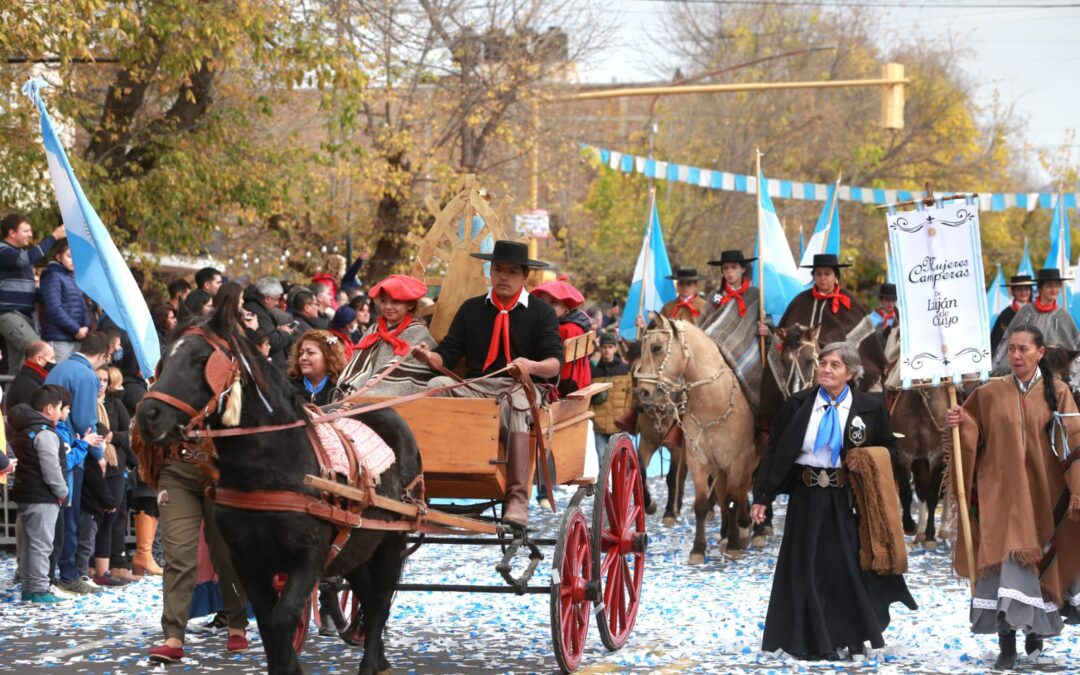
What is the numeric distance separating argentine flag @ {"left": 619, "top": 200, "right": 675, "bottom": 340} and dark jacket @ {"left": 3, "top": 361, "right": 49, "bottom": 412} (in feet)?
31.9

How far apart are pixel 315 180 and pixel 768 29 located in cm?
2205

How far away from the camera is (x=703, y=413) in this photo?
13.7 meters

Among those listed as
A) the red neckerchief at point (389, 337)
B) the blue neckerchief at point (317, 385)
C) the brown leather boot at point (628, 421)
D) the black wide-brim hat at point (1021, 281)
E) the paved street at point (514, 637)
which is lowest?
the paved street at point (514, 637)

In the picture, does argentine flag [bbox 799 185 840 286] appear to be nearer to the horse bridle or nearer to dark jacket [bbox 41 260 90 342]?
dark jacket [bbox 41 260 90 342]

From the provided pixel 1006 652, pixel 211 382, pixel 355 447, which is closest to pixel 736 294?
pixel 1006 652

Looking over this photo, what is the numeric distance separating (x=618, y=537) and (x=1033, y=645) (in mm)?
2612

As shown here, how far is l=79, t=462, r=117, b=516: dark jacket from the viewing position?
11398 mm

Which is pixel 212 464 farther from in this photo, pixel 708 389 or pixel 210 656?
pixel 708 389

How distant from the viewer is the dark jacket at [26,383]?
11500mm

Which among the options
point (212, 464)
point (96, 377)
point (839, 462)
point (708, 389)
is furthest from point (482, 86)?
point (212, 464)

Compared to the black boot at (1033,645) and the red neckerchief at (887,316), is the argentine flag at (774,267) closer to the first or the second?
the red neckerchief at (887,316)

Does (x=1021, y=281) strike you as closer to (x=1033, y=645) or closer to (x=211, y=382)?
(x=1033, y=645)

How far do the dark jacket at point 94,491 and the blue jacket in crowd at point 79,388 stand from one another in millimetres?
349

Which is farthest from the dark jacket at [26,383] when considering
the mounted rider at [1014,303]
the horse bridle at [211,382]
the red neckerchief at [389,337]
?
the mounted rider at [1014,303]
